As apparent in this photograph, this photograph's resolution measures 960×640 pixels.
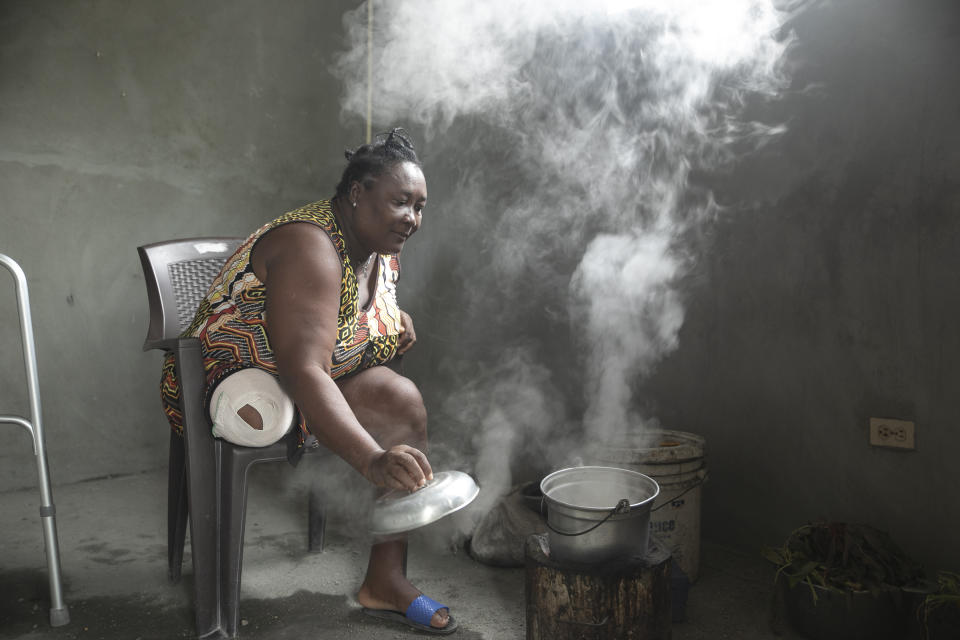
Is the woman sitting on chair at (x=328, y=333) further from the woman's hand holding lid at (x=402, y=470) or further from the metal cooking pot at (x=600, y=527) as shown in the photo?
the metal cooking pot at (x=600, y=527)

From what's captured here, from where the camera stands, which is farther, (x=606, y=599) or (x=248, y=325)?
(x=248, y=325)

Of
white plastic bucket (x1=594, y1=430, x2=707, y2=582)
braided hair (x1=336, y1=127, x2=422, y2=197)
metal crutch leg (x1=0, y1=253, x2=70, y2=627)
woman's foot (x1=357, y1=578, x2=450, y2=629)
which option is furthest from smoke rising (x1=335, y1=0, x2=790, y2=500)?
metal crutch leg (x1=0, y1=253, x2=70, y2=627)

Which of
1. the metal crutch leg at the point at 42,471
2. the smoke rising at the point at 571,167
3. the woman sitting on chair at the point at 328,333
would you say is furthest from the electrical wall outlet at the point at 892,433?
the metal crutch leg at the point at 42,471

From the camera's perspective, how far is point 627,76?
2.87 metres

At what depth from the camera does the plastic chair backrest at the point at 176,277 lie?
254cm

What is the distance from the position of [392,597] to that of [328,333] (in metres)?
0.96

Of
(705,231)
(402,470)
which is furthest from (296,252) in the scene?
(705,231)

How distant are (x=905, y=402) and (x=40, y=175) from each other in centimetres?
404

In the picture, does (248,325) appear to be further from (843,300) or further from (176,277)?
(843,300)

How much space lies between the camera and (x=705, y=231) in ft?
8.89

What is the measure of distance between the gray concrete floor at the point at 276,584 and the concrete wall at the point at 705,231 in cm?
45

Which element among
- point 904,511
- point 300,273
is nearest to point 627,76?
point 300,273

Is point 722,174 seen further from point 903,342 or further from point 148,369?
point 148,369

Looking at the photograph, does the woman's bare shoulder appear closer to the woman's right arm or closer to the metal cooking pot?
the woman's right arm
